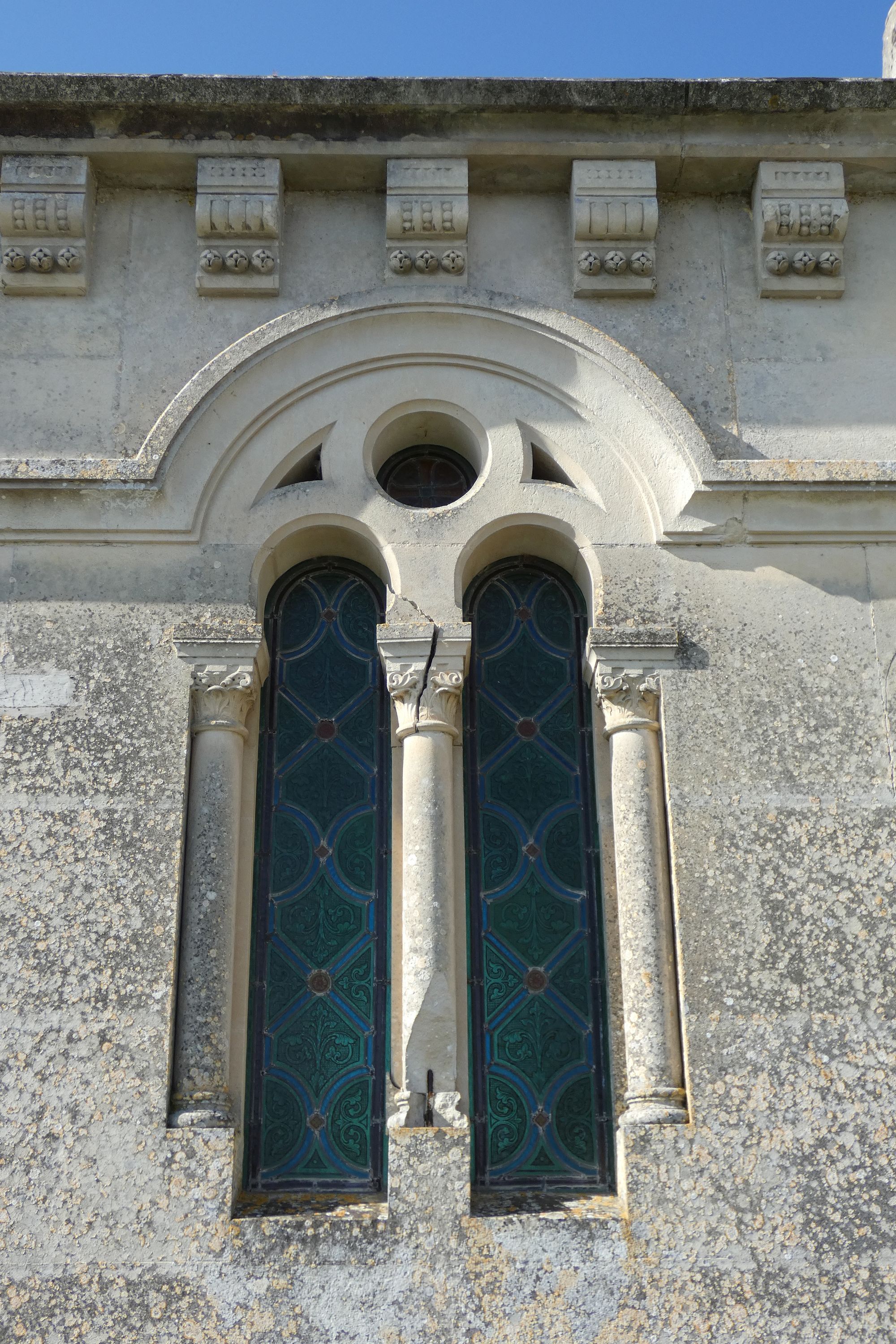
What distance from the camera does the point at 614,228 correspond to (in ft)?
25.8

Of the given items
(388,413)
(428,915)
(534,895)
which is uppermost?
(388,413)

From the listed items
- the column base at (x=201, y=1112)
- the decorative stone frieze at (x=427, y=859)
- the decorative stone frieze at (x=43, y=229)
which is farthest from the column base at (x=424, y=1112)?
the decorative stone frieze at (x=43, y=229)

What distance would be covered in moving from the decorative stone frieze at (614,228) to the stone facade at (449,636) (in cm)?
2

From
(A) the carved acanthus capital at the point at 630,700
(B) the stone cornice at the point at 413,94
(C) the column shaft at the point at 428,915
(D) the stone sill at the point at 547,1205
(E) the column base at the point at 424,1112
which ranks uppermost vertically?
(B) the stone cornice at the point at 413,94

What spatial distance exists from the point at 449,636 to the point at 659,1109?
2243 millimetres

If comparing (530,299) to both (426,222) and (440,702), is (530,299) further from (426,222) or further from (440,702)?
(440,702)

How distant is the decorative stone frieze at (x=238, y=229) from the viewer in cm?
783

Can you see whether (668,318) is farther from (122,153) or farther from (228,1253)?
(228,1253)

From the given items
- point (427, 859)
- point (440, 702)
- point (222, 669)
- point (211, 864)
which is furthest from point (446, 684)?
point (211, 864)

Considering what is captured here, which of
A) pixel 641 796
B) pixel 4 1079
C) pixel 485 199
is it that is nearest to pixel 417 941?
pixel 641 796

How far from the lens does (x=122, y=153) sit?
7.93 metres

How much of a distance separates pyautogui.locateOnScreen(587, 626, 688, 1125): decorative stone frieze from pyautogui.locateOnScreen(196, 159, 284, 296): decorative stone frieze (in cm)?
246

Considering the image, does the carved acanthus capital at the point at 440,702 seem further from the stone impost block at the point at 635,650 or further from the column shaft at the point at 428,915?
the stone impost block at the point at 635,650

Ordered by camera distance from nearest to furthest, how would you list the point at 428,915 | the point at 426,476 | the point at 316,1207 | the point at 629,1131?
the point at 629,1131
the point at 316,1207
the point at 428,915
the point at 426,476
